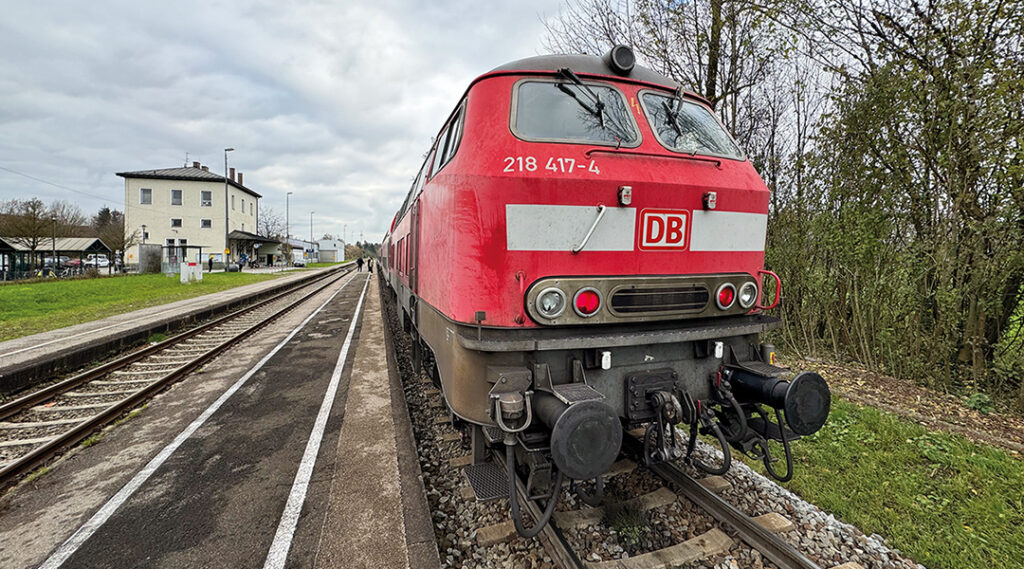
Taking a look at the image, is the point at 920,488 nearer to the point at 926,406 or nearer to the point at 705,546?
the point at 705,546

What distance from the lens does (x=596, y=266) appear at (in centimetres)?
289

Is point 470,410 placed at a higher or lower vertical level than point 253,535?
higher

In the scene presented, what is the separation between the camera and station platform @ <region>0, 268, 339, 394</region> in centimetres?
684

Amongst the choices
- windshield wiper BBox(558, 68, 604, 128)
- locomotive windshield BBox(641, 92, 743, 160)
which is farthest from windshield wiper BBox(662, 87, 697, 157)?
windshield wiper BBox(558, 68, 604, 128)

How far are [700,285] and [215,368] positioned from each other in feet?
26.7

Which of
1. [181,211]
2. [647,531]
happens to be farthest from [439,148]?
[181,211]

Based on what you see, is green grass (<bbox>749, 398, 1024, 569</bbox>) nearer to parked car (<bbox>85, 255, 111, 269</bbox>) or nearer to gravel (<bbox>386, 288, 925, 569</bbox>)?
gravel (<bbox>386, 288, 925, 569</bbox>)

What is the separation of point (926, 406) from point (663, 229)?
5525mm

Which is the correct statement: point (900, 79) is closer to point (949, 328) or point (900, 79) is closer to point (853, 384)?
point (949, 328)

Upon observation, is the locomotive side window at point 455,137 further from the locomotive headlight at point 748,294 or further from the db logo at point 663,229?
the locomotive headlight at point 748,294

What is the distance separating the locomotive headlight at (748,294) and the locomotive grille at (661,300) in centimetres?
36

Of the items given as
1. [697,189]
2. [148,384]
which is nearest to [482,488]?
[697,189]

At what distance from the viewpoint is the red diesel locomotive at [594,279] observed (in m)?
2.74

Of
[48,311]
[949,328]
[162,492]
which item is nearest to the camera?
[162,492]
